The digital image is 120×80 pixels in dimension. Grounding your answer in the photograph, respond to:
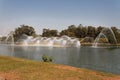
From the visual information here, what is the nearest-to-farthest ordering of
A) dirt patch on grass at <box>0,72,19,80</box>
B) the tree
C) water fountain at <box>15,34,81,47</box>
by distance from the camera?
dirt patch on grass at <box>0,72,19,80</box> < water fountain at <box>15,34,81,47</box> < the tree

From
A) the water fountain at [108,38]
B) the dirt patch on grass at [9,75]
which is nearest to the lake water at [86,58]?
the dirt patch on grass at [9,75]

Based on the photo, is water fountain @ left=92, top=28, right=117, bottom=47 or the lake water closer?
the lake water

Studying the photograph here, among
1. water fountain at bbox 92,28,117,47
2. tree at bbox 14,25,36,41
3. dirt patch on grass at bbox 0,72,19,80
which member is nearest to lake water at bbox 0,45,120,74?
dirt patch on grass at bbox 0,72,19,80

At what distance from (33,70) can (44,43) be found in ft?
263

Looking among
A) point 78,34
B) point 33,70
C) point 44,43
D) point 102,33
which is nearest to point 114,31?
point 102,33

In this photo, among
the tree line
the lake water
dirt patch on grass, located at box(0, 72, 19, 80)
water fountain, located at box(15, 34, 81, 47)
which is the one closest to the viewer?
dirt patch on grass, located at box(0, 72, 19, 80)

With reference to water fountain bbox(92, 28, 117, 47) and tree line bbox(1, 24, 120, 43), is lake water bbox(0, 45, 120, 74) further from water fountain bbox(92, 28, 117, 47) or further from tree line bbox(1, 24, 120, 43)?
tree line bbox(1, 24, 120, 43)

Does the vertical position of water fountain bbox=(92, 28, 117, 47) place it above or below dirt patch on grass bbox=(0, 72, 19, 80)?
above

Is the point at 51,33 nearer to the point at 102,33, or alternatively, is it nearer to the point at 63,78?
the point at 102,33

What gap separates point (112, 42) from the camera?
3536 inches

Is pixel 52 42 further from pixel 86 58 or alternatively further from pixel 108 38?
pixel 86 58

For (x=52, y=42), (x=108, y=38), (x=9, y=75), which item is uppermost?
(x=108, y=38)

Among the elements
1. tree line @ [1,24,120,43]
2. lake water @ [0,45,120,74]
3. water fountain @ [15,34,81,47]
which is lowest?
lake water @ [0,45,120,74]

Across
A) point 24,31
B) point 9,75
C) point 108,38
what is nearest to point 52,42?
point 108,38
